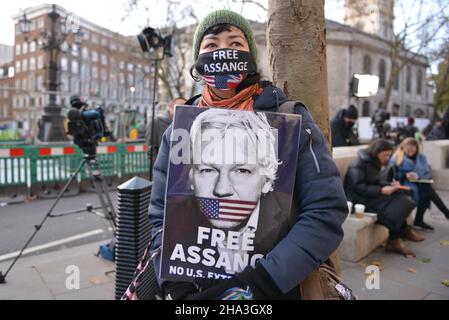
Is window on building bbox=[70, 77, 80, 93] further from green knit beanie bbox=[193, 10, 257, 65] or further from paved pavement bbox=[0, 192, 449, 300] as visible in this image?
green knit beanie bbox=[193, 10, 257, 65]

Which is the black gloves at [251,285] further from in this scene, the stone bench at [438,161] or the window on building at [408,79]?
the window on building at [408,79]

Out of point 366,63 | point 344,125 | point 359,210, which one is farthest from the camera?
point 366,63

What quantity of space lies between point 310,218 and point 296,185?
5.2 inches

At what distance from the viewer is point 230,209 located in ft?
4.57

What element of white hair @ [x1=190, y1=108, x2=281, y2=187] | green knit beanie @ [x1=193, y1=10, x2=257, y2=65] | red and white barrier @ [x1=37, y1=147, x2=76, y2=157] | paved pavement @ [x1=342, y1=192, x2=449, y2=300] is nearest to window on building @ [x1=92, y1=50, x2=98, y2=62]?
red and white barrier @ [x1=37, y1=147, x2=76, y2=157]

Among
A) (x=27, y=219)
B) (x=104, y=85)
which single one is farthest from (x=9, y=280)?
(x=104, y=85)

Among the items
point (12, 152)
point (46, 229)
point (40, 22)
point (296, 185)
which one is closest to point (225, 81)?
point (296, 185)

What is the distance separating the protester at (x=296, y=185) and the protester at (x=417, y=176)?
18.5 ft

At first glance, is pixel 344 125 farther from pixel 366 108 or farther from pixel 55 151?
pixel 366 108

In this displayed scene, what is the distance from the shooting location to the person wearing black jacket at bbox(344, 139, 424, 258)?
4992 millimetres

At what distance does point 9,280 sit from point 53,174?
19.3 feet

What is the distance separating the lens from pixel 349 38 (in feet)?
147
